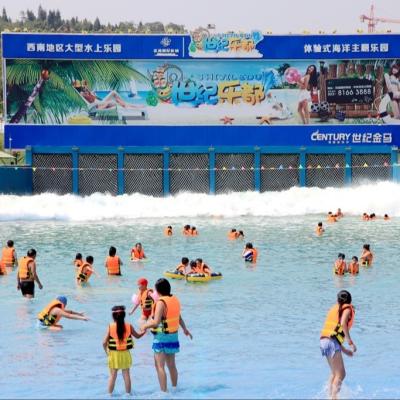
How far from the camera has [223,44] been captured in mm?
62406

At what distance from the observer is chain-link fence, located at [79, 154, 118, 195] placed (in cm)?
6122

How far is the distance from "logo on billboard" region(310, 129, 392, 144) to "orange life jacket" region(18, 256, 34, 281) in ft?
117

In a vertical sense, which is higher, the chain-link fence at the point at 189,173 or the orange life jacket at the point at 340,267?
the chain-link fence at the point at 189,173

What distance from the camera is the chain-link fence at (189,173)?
61312 mm

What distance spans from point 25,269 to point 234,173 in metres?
34.0

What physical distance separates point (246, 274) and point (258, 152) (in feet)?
88.5

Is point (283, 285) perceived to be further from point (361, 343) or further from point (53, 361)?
point (53, 361)

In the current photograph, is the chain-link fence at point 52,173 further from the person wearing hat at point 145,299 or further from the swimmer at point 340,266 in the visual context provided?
the person wearing hat at point 145,299

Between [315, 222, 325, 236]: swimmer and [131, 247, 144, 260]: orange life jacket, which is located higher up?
[315, 222, 325, 236]: swimmer

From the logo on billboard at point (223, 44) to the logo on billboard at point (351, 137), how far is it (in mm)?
5832

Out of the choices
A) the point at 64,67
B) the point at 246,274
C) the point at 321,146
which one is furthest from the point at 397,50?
the point at 246,274

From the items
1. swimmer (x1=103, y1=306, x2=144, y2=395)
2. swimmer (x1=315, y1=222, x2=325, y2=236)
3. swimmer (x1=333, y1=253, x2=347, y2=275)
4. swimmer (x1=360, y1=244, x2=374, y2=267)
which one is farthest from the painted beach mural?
swimmer (x1=103, y1=306, x2=144, y2=395)

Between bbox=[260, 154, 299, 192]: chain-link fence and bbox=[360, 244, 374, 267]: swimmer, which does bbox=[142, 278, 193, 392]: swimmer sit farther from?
bbox=[260, 154, 299, 192]: chain-link fence

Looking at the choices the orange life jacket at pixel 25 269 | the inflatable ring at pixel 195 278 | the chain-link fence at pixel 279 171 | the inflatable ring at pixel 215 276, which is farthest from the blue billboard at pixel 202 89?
the orange life jacket at pixel 25 269
